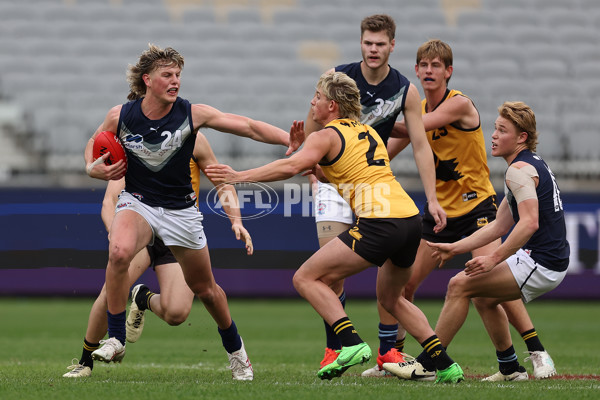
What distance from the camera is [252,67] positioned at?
1730 centimetres

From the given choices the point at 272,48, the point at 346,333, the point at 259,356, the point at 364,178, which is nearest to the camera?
the point at 346,333

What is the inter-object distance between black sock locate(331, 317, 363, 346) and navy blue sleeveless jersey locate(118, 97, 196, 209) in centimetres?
154

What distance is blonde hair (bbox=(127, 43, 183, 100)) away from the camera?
21.8ft

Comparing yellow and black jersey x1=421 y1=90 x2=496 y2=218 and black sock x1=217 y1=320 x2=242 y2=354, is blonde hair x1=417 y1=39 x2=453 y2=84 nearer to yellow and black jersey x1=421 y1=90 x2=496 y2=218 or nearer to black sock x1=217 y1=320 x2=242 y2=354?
yellow and black jersey x1=421 y1=90 x2=496 y2=218

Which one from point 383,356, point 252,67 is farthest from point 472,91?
point 383,356

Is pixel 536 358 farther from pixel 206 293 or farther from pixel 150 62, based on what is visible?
pixel 150 62

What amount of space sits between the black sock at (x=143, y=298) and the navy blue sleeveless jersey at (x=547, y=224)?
314cm

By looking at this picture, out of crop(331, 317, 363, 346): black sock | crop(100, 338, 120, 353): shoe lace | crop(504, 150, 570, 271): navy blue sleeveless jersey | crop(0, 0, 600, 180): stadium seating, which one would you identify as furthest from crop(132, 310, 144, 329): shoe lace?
crop(0, 0, 600, 180): stadium seating

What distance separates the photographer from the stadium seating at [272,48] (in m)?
16.5

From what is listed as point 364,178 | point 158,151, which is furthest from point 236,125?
point 364,178

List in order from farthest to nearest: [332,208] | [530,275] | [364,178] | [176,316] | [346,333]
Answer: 1. [332,208]
2. [176,316]
3. [530,275]
4. [364,178]
5. [346,333]

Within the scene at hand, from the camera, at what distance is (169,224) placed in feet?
21.7

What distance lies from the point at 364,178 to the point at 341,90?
2.14ft

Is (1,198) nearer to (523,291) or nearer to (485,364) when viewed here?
(485,364)
